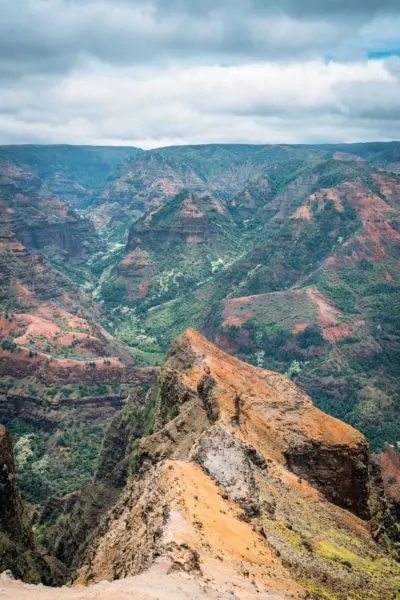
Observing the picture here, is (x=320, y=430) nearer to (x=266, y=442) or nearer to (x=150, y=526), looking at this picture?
(x=266, y=442)

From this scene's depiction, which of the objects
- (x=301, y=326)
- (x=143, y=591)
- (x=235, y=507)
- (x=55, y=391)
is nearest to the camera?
(x=143, y=591)

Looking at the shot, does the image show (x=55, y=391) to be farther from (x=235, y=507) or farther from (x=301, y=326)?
(x=235, y=507)

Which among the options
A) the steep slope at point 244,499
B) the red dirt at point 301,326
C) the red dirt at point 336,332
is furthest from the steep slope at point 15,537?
the red dirt at point 301,326

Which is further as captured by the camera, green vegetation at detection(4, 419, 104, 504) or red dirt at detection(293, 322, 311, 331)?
red dirt at detection(293, 322, 311, 331)

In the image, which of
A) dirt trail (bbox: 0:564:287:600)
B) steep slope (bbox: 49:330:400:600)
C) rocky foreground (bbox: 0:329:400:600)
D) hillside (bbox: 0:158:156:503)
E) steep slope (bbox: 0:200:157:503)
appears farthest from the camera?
hillside (bbox: 0:158:156:503)

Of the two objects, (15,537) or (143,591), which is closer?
(143,591)

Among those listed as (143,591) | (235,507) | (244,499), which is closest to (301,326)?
(244,499)

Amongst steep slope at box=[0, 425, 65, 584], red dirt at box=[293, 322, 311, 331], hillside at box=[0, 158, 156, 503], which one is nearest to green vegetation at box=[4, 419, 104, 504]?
hillside at box=[0, 158, 156, 503]

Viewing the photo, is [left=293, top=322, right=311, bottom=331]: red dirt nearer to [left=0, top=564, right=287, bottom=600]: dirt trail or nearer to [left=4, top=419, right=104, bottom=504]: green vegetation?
[left=4, top=419, right=104, bottom=504]: green vegetation
